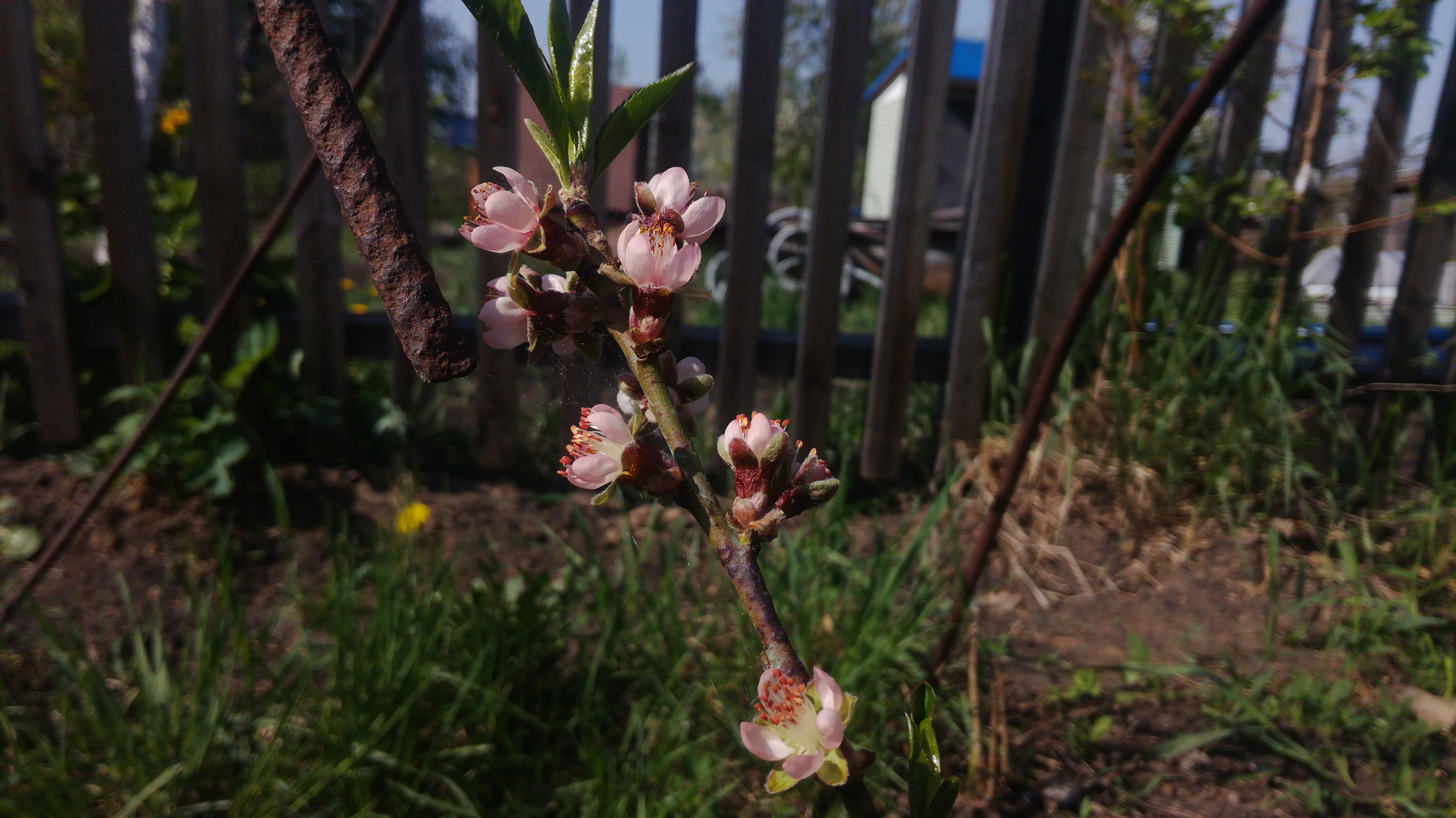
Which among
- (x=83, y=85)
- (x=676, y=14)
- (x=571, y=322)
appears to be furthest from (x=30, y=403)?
(x=571, y=322)

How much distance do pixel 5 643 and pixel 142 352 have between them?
91 centimetres

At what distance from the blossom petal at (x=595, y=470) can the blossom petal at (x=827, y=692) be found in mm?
147

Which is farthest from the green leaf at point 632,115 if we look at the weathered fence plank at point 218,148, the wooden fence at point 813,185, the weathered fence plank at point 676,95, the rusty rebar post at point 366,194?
the weathered fence plank at point 218,148

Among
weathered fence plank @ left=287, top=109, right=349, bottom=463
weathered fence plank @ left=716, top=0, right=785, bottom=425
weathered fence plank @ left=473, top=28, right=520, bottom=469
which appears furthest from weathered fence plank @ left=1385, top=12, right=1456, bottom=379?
weathered fence plank @ left=287, top=109, right=349, bottom=463

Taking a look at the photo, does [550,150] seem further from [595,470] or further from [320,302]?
[320,302]

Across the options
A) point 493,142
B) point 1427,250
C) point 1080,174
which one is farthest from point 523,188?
point 1427,250

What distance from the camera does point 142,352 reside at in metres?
2.22

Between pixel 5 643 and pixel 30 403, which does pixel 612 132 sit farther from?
pixel 30 403

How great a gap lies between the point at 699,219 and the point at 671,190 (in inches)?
1.1

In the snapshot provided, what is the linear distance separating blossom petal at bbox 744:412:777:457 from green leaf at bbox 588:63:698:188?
156 mm

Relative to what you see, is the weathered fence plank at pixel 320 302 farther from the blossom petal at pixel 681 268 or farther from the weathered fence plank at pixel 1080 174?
the blossom petal at pixel 681 268

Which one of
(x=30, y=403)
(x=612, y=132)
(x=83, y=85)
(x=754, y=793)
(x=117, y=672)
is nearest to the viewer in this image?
(x=612, y=132)

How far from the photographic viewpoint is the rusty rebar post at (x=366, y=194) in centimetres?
33

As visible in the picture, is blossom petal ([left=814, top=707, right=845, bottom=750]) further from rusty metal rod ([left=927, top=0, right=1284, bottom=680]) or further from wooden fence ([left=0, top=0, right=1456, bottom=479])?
wooden fence ([left=0, top=0, right=1456, bottom=479])
